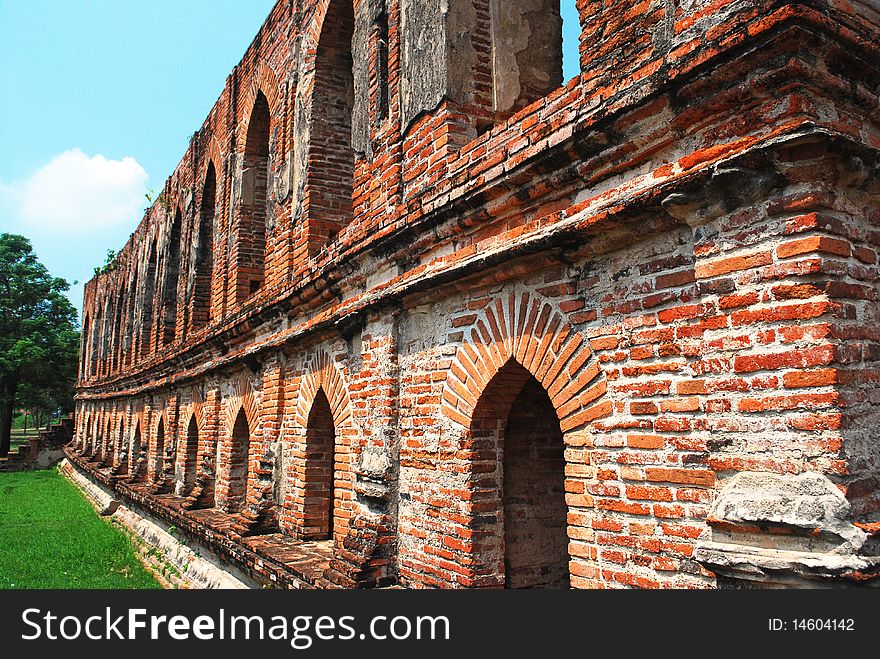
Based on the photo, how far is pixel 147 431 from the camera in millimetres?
14930

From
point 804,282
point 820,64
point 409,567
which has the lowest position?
point 409,567

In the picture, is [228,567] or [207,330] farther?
[207,330]

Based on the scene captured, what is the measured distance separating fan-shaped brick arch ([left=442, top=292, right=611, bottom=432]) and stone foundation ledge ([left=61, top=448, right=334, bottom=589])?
187 cm

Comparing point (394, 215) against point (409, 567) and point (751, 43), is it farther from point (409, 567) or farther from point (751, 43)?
point (751, 43)

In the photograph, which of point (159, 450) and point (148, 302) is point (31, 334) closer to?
point (148, 302)

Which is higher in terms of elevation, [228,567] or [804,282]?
[804,282]

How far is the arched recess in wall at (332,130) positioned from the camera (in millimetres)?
7445

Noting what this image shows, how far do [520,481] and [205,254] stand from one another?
9916mm

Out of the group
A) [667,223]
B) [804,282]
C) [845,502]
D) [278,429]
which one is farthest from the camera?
[278,429]

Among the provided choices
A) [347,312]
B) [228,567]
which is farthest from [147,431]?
[347,312]

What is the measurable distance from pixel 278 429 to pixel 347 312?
2.42 meters

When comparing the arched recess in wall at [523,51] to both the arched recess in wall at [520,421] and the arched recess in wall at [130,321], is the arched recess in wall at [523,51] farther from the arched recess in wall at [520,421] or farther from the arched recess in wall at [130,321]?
the arched recess in wall at [130,321]

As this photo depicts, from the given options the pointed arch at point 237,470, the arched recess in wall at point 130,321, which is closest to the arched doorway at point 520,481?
the pointed arch at point 237,470

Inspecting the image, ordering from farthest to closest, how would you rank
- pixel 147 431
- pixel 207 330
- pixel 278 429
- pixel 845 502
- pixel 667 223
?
pixel 147 431, pixel 207 330, pixel 278 429, pixel 667 223, pixel 845 502
